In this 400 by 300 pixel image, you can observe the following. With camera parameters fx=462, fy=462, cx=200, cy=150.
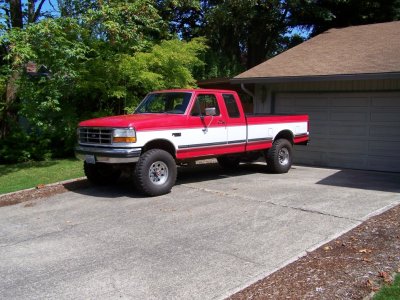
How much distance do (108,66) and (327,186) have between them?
278 inches

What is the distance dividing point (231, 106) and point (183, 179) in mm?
2024

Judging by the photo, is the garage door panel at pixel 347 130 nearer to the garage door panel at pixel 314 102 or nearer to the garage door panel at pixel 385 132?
the garage door panel at pixel 385 132

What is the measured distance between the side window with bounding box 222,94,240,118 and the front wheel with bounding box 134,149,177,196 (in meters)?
2.07

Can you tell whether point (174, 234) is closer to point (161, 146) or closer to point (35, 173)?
point (161, 146)

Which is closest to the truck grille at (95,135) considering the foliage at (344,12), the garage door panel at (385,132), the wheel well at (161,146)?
the wheel well at (161,146)

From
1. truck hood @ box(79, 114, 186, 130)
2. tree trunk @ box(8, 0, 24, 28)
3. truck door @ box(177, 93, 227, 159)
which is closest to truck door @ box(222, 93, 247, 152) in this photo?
truck door @ box(177, 93, 227, 159)

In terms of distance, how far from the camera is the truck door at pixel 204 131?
931cm

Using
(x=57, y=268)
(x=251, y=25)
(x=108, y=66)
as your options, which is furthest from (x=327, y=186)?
(x=251, y=25)

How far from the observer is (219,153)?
32.8 feet

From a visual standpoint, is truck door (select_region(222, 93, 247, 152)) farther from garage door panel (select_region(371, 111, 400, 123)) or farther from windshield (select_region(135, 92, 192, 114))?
garage door panel (select_region(371, 111, 400, 123))

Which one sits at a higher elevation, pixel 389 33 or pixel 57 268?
pixel 389 33

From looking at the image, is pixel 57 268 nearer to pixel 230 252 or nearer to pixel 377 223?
pixel 230 252

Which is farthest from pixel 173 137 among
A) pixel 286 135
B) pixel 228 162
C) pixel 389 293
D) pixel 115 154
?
pixel 389 293

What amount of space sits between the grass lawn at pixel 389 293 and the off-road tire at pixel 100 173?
6.44 m
